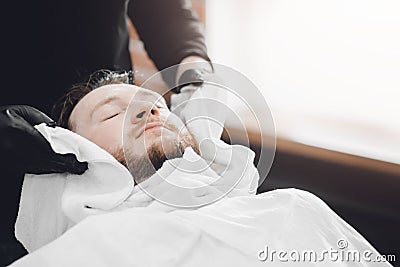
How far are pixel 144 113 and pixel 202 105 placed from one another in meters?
0.18

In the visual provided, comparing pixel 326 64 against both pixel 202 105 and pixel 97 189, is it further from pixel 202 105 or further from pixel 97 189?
pixel 97 189

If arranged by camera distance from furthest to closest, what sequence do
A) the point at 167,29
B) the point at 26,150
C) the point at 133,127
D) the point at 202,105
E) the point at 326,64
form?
the point at 326,64 → the point at 167,29 → the point at 202,105 → the point at 133,127 → the point at 26,150

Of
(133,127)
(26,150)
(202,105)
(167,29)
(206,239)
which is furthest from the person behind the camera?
(167,29)

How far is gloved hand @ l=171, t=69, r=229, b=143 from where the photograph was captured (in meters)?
1.44

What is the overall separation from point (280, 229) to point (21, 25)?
0.92 m

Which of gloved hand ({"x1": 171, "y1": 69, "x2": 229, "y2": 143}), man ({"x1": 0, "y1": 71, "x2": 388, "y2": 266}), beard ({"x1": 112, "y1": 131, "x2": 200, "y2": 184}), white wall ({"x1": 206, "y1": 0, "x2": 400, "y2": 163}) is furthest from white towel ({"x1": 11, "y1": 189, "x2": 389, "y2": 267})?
white wall ({"x1": 206, "y1": 0, "x2": 400, "y2": 163})

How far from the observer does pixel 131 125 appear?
1.34 metres

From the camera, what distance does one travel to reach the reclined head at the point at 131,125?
1320 mm

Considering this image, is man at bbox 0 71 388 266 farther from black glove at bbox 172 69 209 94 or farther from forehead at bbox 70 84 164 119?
black glove at bbox 172 69 209 94

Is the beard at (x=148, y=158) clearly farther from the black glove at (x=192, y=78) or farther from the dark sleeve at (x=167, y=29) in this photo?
the dark sleeve at (x=167, y=29)

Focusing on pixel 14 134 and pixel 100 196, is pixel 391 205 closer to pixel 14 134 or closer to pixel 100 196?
pixel 100 196

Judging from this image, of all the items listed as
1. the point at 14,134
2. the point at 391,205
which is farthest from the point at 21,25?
the point at 391,205

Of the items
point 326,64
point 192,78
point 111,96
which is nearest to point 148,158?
point 111,96

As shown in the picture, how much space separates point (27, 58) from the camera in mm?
1702
